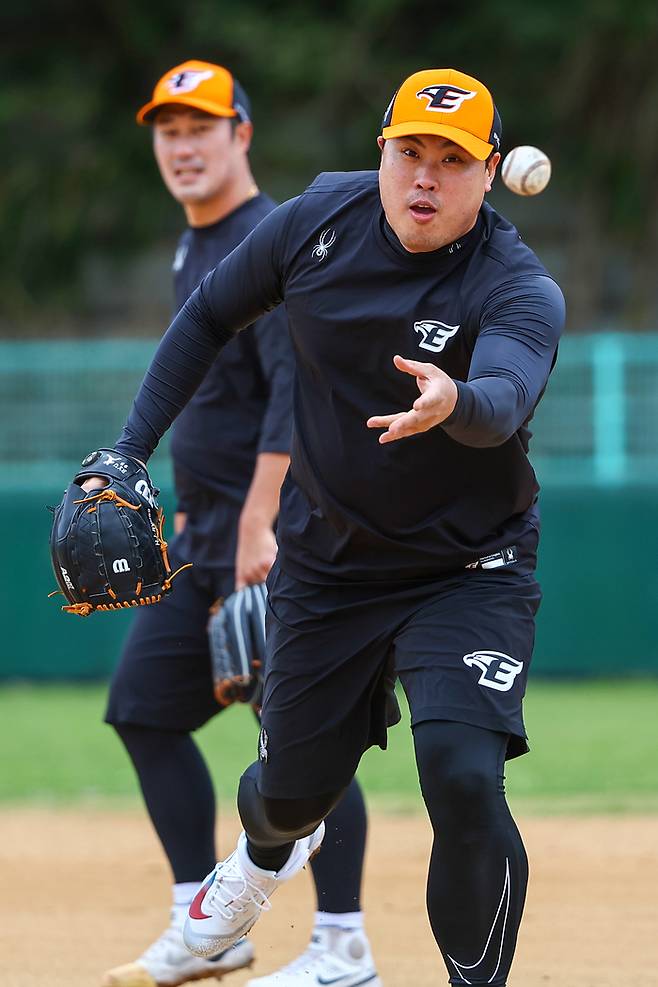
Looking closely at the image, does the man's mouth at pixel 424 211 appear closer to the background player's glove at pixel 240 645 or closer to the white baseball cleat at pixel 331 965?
the background player's glove at pixel 240 645

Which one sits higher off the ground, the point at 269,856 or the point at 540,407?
the point at 540,407

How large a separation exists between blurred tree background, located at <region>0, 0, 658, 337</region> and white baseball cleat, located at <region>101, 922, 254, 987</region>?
14.9 m

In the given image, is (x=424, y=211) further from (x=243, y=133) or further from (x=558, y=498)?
(x=558, y=498)

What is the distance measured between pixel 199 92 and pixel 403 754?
16.1 feet

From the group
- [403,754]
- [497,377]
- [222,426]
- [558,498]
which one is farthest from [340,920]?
[558,498]

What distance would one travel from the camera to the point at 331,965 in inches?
178

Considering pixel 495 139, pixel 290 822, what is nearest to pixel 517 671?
pixel 290 822

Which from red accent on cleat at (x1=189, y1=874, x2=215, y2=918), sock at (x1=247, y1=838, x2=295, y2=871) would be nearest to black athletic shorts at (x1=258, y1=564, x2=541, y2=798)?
sock at (x1=247, y1=838, x2=295, y2=871)

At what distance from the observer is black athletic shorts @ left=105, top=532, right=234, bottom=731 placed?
4.84 meters

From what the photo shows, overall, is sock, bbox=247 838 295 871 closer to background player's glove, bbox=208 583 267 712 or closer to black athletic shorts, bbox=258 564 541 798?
black athletic shorts, bbox=258 564 541 798

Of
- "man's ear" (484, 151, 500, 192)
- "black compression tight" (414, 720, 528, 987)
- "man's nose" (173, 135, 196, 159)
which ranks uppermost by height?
"man's nose" (173, 135, 196, 159)

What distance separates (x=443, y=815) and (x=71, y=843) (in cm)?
372

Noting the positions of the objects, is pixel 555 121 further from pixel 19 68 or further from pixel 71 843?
pixel 71 843

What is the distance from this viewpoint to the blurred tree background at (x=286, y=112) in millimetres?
18969
